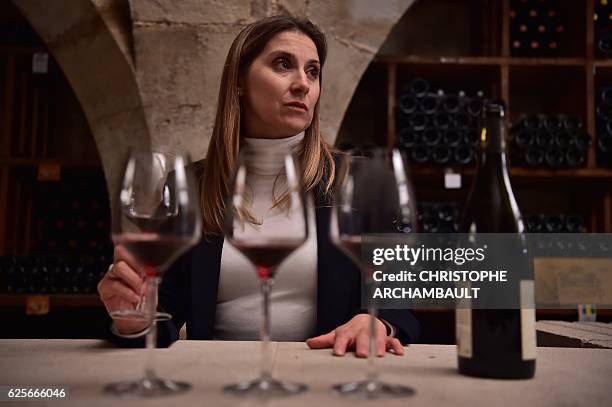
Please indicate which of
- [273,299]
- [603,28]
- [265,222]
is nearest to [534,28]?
[603,28]

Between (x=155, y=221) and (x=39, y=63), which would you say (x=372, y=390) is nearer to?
(x=155, y=221)

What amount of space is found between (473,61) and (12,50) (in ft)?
8.30

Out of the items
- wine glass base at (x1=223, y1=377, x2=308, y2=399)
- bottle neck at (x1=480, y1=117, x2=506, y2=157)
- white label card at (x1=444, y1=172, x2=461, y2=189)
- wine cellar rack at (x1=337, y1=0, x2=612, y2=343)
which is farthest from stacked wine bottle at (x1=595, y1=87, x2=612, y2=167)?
wine glass base at (x1=223, y1=377, x2=308, y2=399)

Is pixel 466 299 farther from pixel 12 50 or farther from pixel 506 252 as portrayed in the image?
pixel 12 50

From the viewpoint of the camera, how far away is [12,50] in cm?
316

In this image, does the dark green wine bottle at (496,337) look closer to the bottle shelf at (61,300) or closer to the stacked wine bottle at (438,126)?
the stacked wine bottle at (438,126)

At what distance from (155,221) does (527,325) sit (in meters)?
0.43

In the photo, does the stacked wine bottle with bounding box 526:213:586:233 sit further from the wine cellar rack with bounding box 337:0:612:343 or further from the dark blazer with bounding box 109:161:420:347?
the dark blazer with bounding box 109:161:420:347

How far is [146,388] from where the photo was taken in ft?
1.75

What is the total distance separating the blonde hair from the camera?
1357 millimetres

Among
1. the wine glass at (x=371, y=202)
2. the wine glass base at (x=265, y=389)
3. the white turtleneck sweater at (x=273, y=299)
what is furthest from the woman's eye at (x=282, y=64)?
the wine glass base at (x=265, y=389)

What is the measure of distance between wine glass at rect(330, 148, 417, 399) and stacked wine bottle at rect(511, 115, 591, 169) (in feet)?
8.59

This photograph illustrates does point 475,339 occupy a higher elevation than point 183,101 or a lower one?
lower

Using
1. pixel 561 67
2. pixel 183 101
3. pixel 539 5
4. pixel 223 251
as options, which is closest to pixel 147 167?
pixel 223 251
